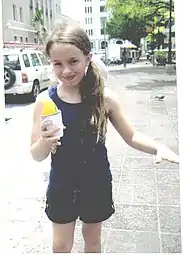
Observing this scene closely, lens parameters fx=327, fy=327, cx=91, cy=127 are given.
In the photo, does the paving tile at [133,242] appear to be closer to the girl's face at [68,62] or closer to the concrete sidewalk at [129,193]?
the concrete sidewalk at [129,193]

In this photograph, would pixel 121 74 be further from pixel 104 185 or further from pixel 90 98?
pixel 104 185

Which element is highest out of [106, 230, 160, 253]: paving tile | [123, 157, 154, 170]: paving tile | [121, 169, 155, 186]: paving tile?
[123, 157, 154, 170]: paving tile

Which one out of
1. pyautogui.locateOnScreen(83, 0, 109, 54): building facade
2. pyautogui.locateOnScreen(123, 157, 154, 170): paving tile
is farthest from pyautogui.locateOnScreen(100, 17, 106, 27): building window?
pyautogui.locateOnScreen(123, 157, 154, 170): paving tile

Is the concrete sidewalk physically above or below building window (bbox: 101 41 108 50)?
below

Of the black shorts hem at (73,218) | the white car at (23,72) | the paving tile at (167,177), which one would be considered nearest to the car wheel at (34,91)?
the white car at (23,72)

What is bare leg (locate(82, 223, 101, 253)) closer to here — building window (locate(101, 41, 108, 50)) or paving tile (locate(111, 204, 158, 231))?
paving tile (locate(111, 204, 158, 231))

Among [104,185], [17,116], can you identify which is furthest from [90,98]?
[17,116]
